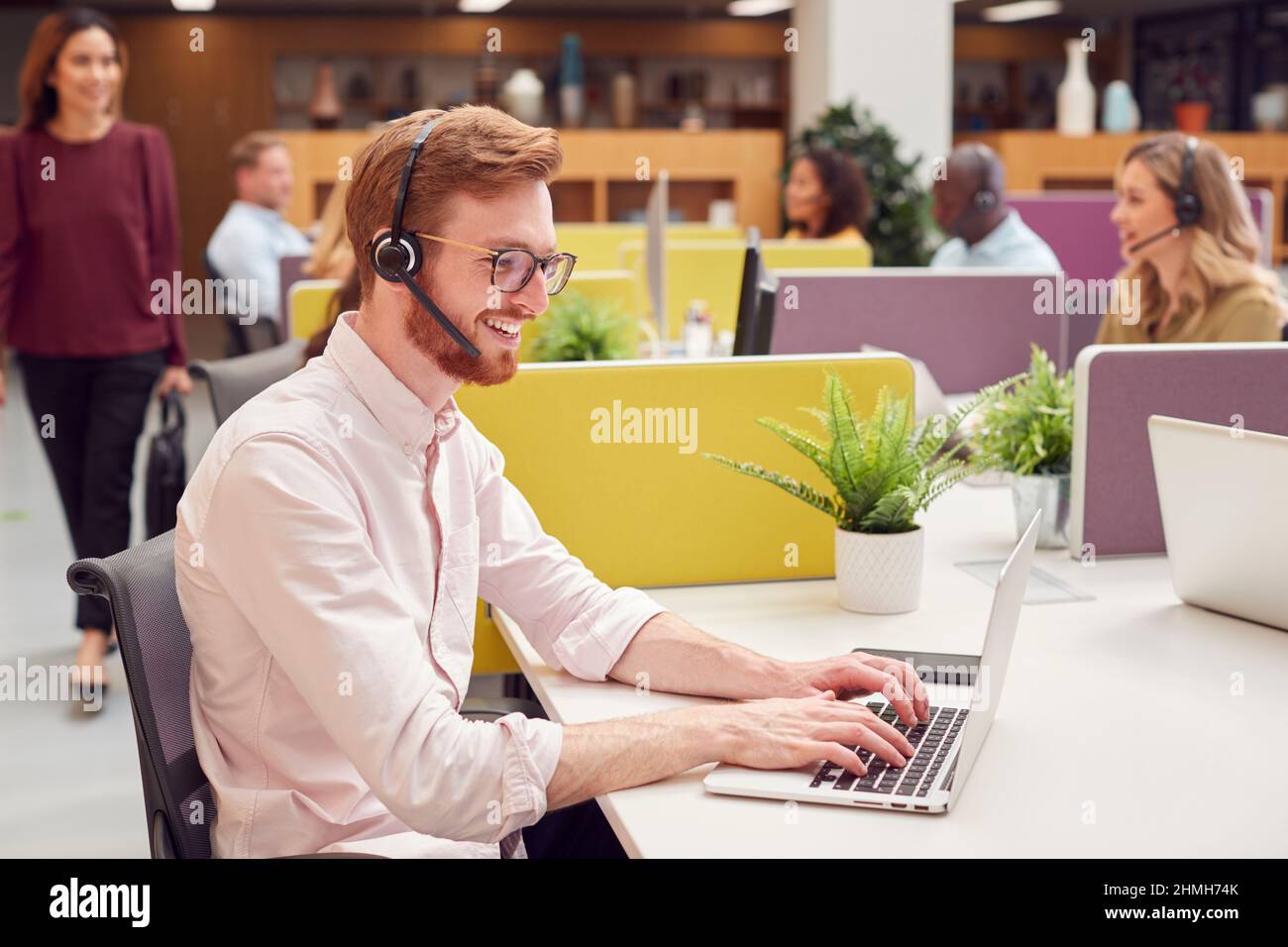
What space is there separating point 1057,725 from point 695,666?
1.30ft

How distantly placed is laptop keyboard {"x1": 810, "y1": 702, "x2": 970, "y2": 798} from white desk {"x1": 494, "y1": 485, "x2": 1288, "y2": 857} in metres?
0.03

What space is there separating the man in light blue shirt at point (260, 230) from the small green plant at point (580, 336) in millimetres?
1981

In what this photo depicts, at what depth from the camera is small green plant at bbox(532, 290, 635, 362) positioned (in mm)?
3084

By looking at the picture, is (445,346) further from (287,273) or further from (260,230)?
(260,230)

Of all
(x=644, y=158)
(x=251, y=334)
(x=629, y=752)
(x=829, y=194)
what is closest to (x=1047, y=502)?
(x=629, y=752)

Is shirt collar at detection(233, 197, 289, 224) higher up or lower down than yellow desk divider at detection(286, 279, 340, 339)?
higher up

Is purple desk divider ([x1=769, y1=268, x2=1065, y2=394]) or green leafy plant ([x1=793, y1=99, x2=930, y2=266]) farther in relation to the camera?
green leafy plant ([x1=793, y1=99, x2=930, y2=266])

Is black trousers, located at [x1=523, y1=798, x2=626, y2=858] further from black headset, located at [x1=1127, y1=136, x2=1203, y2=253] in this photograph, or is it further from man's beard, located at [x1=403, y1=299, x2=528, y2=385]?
black headset, located at [x1=1127, y1=136, x2=1203, y2=253]

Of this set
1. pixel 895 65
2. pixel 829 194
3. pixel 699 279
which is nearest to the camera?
pixel 699 279

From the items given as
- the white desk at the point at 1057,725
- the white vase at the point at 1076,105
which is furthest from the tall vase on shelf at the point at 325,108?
the white desk at the point at 1057,725

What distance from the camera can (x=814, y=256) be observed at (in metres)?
4.61

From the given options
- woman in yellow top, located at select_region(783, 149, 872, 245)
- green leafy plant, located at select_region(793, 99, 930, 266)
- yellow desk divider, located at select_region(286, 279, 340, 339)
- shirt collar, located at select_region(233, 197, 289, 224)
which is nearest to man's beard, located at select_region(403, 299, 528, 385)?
yellow desk divider, located at select_region(286, 279, 340, 339)

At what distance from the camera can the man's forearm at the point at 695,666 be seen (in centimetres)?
150
